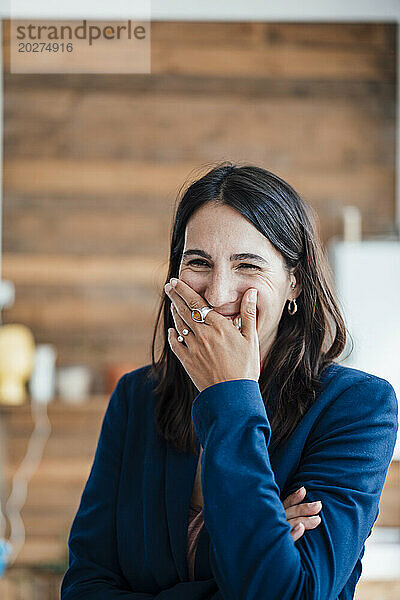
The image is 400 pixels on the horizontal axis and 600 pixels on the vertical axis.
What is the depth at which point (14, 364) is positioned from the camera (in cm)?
325

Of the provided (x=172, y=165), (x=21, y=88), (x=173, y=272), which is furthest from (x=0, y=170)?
(x=173, y=272)

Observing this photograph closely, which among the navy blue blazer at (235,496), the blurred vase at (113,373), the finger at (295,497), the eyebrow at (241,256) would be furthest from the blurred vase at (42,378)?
the finger at (295,497)

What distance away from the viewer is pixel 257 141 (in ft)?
11.5

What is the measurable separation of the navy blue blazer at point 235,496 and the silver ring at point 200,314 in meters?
0.14

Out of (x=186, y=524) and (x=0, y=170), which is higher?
(x=0, y=170)

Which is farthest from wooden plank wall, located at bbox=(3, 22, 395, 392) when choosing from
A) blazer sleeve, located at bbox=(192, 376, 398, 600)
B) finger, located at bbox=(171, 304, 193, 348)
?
blazer sleeve, located at bbox=(192, 376, 398, 600)

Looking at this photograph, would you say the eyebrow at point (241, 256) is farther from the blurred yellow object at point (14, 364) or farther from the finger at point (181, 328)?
the blurred yellow object at point (14, 364)

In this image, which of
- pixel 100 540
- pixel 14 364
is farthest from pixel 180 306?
pixel 14 364

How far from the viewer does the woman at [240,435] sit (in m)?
1.07

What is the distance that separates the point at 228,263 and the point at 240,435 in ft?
0.95

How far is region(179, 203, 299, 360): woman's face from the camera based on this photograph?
1.22m

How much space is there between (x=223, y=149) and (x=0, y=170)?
41.9 inches

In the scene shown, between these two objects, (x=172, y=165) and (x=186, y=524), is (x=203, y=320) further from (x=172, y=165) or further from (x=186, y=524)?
(x=172, y=165)

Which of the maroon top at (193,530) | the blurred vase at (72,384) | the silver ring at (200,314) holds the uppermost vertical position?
the silver ring at (200,314)
